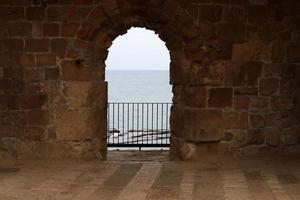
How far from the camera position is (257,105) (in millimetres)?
6660

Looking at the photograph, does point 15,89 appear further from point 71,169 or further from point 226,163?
point 226,163

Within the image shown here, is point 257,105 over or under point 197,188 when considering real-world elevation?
over

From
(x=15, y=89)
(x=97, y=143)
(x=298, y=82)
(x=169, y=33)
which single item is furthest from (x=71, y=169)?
(x=298, y=82)

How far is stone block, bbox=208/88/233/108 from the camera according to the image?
653 centimetres

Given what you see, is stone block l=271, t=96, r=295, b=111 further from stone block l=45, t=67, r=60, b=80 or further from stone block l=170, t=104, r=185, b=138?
stone block l=45, t=67, r=60, b=80

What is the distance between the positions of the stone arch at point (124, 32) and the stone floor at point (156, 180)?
2.84 feet

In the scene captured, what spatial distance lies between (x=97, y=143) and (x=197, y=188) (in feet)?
7.43

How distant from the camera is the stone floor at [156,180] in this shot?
4.68 metres

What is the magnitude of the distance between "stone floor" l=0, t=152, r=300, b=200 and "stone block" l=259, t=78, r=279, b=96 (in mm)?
928

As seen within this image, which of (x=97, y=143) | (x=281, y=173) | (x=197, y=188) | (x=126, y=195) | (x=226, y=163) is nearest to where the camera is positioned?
(x=126, y=195)

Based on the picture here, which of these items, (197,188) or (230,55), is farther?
(230,55)

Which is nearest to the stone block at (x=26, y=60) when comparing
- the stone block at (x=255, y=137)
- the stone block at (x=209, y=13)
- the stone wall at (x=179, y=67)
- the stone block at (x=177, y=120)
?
the stone wall at (x=179, y=67)

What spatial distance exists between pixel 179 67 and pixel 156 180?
198cm

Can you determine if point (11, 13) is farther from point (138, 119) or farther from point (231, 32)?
point (138, 119)
